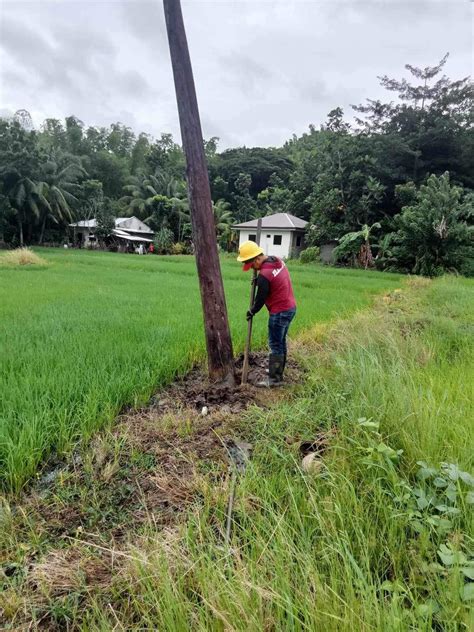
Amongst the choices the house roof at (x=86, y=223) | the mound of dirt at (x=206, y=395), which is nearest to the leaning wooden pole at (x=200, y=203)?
the mound of dirt at (x=206, y=395)

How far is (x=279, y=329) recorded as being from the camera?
3.64 meters

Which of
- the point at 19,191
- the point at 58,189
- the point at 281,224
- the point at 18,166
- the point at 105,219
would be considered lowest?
the point at 281,224

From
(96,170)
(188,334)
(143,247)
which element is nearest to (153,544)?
(188,334)

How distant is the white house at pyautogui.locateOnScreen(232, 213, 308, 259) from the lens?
2577 centimetres

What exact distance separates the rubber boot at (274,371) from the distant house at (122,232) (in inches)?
1247

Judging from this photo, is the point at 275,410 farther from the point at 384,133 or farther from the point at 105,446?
the point at 384,133

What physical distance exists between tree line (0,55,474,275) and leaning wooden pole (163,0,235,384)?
36.9ft

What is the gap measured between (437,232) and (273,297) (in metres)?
15.9

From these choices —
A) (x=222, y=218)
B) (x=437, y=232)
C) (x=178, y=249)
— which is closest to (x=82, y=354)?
(x=437, y=232)

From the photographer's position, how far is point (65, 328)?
488 cm

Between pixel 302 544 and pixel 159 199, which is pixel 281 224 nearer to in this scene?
pixel 159 199

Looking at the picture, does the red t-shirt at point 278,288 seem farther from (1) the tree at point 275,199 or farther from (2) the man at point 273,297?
(1) the tree at point 275,199

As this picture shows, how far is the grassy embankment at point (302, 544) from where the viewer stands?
1181 mm

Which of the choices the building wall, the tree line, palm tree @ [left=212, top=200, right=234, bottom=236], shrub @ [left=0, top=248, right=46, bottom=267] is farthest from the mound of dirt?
palm tree @ [left=212, top=200, right=234, bottom=236]
